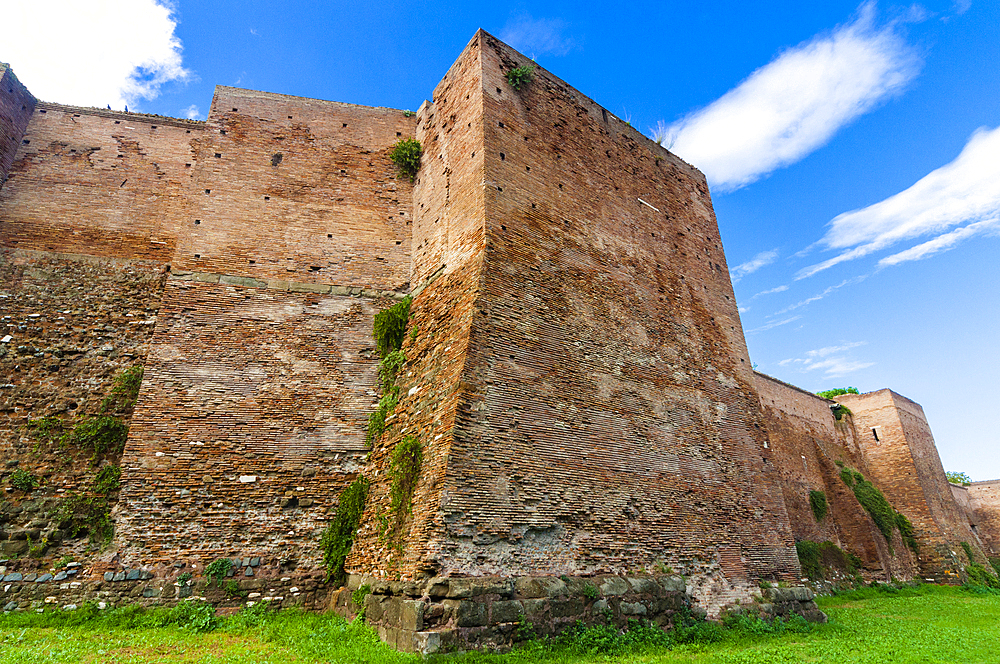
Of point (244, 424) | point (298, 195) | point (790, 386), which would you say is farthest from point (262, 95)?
point (790, 386)

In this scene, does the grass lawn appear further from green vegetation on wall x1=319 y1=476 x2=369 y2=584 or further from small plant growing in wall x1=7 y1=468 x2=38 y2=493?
small plant growing in wall x1=7 y1=468 x2=38 y2=493

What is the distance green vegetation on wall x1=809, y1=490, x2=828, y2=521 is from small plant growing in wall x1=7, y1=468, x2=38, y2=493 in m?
19.2

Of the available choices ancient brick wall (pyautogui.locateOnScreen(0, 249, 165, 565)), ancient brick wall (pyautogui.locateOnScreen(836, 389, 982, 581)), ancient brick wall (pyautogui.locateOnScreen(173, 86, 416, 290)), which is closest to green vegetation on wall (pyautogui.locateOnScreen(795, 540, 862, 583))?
ancient brick wall (pyautogui.locateOnScreen(836, 389, 982, 581))

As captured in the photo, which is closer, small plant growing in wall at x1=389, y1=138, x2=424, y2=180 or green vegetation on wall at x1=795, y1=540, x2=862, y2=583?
small plant growing in wall at x1=389, y1=138, x2=424, y2=180

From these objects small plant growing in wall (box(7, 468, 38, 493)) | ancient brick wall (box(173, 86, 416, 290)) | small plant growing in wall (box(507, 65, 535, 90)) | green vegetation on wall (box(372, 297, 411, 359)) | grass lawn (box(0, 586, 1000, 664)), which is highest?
small plant growing in wall (box(507, 65, 535, 90))

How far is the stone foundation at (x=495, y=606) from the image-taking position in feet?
19.2

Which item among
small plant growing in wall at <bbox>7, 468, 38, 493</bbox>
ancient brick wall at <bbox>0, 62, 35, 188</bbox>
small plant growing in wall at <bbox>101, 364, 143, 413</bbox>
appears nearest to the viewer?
small plant growing in wall at <bbox>7, 468, 38, 493</bbox>

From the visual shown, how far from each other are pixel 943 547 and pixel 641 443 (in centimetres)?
1778

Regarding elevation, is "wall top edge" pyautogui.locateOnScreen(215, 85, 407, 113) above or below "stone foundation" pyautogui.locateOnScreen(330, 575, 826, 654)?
above

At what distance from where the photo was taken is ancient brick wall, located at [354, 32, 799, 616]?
6.99 meters

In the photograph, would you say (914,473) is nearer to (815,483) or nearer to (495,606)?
(815,483)

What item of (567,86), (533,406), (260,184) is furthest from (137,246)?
(567,86)

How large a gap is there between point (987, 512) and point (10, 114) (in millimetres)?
39915

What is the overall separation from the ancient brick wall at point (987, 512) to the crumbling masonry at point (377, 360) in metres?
25.0
